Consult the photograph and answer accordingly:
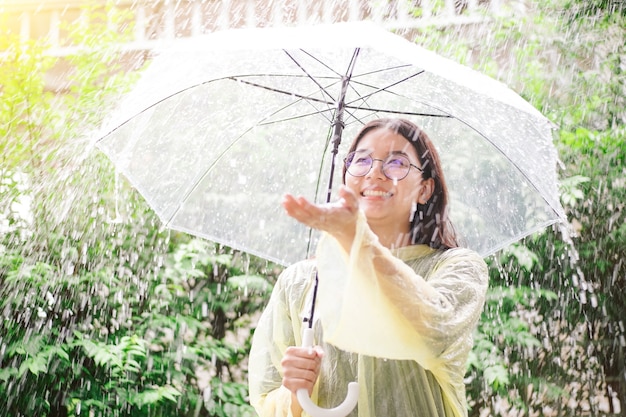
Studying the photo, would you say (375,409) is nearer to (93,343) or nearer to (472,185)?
(472,185)

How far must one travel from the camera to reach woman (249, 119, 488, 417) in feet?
4.86

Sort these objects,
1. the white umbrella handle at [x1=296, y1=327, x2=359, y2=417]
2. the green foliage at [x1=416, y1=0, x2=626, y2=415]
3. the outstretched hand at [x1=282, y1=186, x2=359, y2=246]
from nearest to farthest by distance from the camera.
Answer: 1. the outstretched hand at [x1=282, y1=186, x2=359, y2=246]
2. the white umbrella handle at [x1=296, y1=327, x2=359, y2=417]
3. the green foliage at [x1=416, y1=0, x2=626, y2=415]

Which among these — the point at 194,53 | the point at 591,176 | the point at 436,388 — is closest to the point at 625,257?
the point at 591,176

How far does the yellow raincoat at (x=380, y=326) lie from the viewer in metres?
1.49

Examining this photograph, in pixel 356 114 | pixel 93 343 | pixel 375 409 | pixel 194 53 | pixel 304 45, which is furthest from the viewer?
pixel 93 343

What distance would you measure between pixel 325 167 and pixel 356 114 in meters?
0.22

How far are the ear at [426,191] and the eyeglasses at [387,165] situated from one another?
0.34ft

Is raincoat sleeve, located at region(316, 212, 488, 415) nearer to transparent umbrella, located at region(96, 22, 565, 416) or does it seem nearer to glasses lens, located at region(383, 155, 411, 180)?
glasses lens, located at region(383, 155, 411, 180)

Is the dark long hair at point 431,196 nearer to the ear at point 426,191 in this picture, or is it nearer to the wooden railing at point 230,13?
the ear at point 426,191

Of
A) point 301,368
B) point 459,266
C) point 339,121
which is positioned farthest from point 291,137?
point 301,368

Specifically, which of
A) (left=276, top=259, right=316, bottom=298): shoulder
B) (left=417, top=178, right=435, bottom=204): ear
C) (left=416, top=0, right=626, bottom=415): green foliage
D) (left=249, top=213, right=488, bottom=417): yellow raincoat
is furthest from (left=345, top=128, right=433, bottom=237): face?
(left=416, top=0, right=626, bottom=415): green foliage

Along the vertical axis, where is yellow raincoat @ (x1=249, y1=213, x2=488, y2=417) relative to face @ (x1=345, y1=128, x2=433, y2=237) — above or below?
below

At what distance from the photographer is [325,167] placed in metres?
2.58

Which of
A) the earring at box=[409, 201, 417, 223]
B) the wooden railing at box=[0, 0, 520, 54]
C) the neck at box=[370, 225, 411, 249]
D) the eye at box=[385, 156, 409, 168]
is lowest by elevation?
the neck at box=[370, 225, 411, 249]
